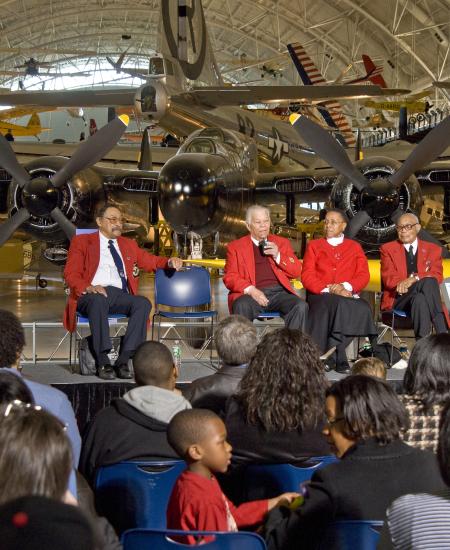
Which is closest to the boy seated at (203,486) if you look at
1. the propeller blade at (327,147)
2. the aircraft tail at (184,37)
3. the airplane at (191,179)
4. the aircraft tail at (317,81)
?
the airplane at (191,179)

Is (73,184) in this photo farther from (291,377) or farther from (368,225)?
(291,377)

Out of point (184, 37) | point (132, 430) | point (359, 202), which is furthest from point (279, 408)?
point (184, 37)

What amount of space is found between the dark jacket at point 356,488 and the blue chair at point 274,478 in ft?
1.67

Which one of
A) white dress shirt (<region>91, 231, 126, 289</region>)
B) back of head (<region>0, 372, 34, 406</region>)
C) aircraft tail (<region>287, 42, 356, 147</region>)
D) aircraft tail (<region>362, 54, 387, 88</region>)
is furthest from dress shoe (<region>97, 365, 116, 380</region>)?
aircraft tail (<region>287, 42, 356, 147</region>)

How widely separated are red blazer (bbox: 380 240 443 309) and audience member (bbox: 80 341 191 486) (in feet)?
13.8

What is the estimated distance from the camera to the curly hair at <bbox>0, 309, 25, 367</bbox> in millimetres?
3656

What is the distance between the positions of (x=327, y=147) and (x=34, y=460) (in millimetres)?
9629

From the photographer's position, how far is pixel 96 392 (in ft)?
17.8

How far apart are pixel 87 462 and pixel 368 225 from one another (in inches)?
345

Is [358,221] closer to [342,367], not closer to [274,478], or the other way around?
[342,367]

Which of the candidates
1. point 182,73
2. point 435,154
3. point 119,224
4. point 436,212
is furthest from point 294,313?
point 436,212

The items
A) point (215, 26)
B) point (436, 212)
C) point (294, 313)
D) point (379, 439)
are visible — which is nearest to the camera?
point (379, 439)

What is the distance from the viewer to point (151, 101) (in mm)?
12875

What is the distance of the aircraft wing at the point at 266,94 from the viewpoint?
1277cm
